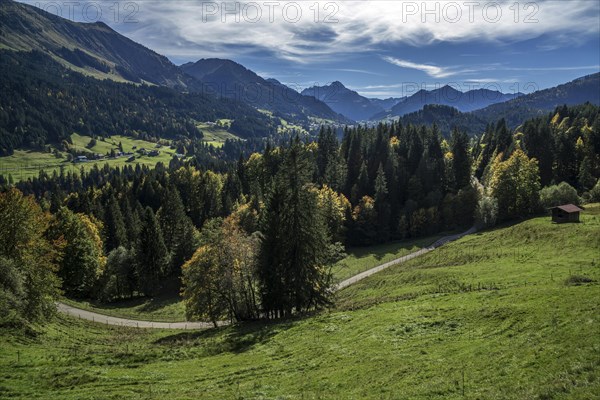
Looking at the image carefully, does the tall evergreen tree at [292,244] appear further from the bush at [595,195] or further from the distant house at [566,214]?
the bush at [595,195]

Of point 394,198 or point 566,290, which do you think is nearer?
point 566,290

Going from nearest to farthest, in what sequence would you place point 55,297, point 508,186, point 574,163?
1. point 55,297
2. point 508,186
3. point 574,163

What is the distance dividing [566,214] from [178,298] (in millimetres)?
76913

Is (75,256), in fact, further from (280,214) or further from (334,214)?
(334,214)

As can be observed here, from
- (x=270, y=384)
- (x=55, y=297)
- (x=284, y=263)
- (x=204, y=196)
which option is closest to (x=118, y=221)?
(x=204, y=196)

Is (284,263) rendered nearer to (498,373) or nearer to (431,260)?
(498,373)

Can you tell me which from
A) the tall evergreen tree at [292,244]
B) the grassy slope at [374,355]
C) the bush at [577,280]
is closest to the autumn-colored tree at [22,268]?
the grassy slope at [374,355]

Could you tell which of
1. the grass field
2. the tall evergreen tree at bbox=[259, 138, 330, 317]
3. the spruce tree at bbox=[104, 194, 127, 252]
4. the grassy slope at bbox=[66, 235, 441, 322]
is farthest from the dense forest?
the grassy slope at bbox=[66, 235, 441, 322]

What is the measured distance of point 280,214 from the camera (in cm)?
4659

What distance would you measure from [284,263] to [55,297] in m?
26.4

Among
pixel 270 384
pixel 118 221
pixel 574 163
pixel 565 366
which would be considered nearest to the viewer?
pixel 565 366

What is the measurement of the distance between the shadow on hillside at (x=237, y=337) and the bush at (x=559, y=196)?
79645 millimetres

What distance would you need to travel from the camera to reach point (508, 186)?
95250 mm

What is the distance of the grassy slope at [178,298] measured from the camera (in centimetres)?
6353
